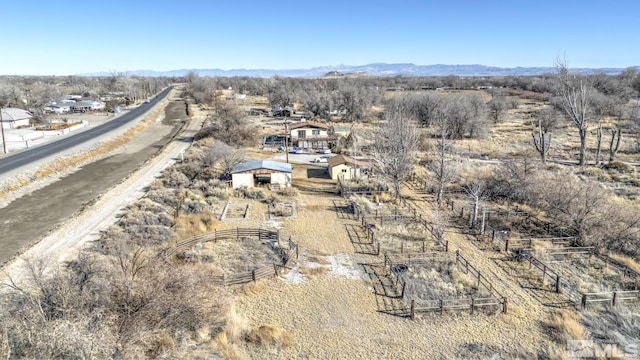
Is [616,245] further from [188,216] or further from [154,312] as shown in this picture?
[188,216]

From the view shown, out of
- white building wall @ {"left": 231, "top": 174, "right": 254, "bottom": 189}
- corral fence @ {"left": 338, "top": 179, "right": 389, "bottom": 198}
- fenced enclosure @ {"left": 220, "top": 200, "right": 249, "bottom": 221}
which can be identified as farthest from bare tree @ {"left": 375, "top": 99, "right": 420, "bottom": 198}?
fenced enclosure @ {"left": 220, "top": 200, "right": 249, "bottom": 221}

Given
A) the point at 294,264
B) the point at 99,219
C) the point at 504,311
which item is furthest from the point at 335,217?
the point at 99,219

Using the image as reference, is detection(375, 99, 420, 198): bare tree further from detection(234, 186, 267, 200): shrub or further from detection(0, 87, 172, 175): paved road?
detection(0, 87, 172, 175): paved road

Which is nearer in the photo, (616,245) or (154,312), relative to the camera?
(154,312)

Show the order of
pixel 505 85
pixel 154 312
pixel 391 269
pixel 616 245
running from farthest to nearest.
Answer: pixel 505 85
pixel 616 245
pixel 391 269
pixel 154 312

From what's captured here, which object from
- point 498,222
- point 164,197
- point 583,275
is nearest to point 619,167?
point 498,222

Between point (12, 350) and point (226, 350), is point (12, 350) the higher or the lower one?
the higher one

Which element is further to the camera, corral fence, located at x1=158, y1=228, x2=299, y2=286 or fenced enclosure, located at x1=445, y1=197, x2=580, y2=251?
fenced enclosure, located at x1=445, y1=197, x2=580, y2=251
